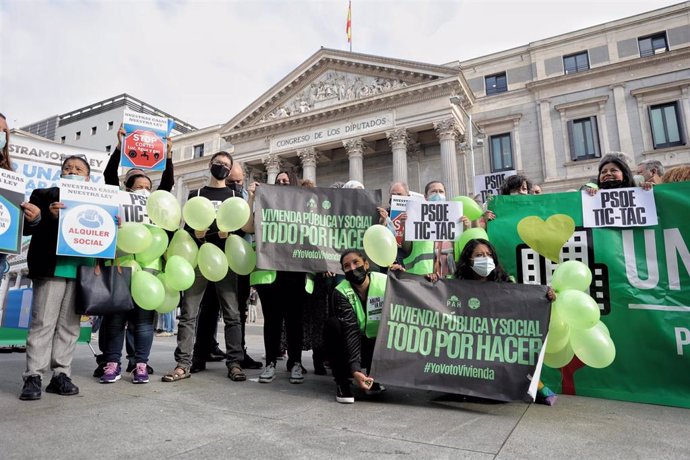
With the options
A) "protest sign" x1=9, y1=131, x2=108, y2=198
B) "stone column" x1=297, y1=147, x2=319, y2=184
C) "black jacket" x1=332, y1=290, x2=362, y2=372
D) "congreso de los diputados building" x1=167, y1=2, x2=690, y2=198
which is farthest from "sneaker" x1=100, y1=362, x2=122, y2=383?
"stone column" x1=297, y1=147, x2=319, y2=184

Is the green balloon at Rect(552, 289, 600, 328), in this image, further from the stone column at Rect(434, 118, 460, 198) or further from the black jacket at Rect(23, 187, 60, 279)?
the stone column at Rect(434, 118, 460, 198)

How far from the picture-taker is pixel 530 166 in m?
23.7

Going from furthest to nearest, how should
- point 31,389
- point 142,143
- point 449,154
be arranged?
1. point 449,154
2. point 142,143
3. point 31,389

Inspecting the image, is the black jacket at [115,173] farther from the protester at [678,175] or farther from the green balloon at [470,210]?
the protester at [678,175]

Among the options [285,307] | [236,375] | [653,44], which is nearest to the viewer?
[236,375]

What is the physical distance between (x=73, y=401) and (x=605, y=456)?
3.43 m

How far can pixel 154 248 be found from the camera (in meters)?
4.18

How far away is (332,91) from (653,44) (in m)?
17.8

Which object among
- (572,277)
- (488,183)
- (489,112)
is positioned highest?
(489,112)

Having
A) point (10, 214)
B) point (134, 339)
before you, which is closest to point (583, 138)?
point (134, 339)

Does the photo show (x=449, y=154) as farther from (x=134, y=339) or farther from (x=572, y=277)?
(x=134, y=339)

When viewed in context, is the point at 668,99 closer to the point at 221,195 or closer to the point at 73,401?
the point at 221,195

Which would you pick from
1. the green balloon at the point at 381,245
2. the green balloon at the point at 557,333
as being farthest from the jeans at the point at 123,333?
the green balloon at the point at 557,333

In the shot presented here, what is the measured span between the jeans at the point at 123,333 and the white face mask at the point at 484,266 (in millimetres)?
3006
